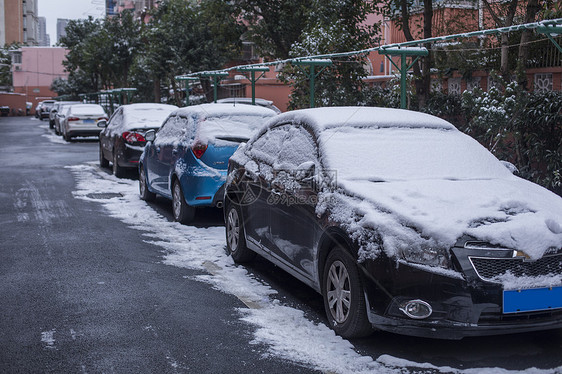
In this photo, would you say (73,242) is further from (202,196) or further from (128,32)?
(128,32)

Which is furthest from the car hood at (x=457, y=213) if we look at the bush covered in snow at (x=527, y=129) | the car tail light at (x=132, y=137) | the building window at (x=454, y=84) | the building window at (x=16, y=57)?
the building window at (x=16, y=57)

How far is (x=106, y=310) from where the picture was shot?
571 centimetres

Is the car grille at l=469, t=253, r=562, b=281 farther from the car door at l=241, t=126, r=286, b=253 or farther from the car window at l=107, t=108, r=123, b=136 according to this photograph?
the car window at l=107, t=108, r=123, b=136

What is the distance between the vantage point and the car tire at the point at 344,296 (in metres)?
4.82

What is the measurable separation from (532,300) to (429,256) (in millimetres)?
678

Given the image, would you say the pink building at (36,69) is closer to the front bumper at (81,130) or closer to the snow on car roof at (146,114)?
the front bumper at (81,130)

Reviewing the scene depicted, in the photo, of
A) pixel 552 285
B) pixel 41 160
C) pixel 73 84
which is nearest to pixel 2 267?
pixel 552 285

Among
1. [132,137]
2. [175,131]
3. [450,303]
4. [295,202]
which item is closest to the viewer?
[450,303]

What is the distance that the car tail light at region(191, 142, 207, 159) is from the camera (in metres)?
9.19

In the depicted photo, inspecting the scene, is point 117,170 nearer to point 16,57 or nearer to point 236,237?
point 236,237

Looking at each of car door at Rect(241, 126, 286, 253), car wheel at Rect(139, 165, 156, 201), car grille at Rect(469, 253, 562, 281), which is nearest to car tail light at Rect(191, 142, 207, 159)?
car door at Rect(241, 126, 286, 253)

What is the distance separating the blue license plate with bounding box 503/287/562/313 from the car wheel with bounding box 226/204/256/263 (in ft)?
10.6

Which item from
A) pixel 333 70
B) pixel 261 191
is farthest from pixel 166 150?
pixel 333 70

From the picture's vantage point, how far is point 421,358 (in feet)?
15.4
